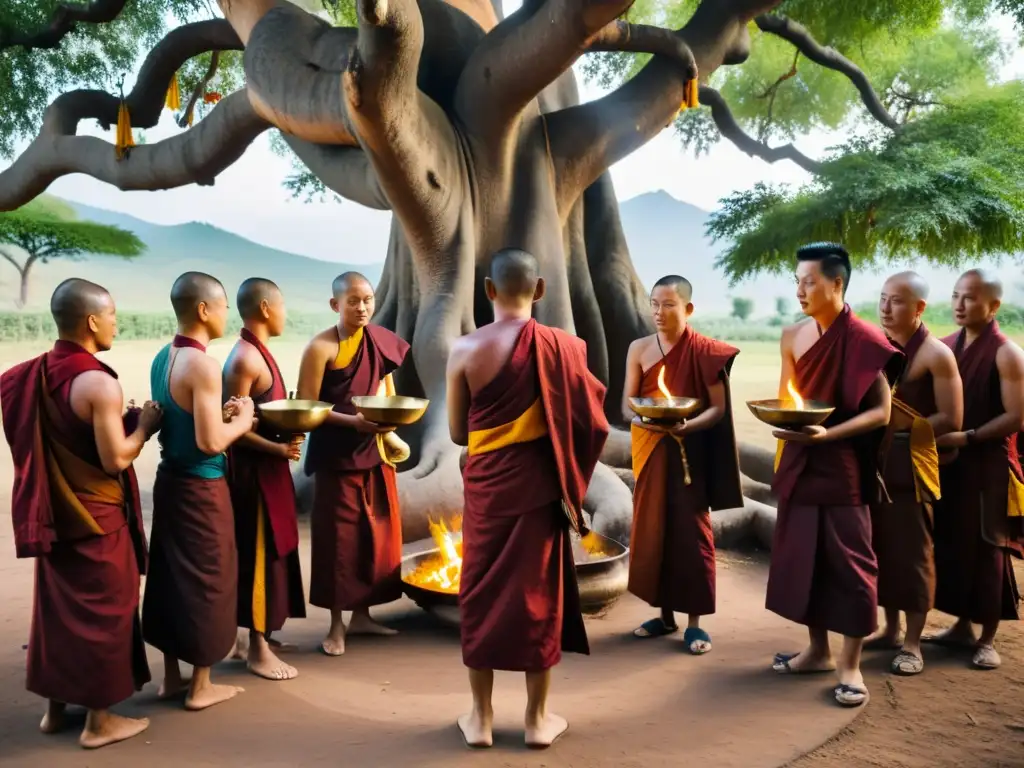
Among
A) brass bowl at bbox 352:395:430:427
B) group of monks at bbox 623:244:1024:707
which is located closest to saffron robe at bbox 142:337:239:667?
brass bowl at bbox 352:395:430:427

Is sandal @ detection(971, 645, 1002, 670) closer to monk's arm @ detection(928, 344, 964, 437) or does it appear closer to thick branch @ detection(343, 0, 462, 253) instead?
monk's arm @ detection(928, 344, 964, 437)

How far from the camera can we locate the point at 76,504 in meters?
2.57

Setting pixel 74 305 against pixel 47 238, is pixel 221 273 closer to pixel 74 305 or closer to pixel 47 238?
pixel 47 238

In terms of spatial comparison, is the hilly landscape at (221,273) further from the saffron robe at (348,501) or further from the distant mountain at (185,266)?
the saffron robe at (348,501)

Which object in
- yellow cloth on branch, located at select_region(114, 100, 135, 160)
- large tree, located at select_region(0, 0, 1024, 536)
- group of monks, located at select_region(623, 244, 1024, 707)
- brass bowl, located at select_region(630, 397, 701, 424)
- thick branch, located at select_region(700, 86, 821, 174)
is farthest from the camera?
thick branch, located at select_region(700, 86, 821, 174)

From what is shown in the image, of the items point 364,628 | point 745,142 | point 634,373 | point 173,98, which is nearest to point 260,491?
point 364,628

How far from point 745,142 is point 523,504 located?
8.66 meters

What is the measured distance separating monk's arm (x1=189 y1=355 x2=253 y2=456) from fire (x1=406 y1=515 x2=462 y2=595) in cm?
127

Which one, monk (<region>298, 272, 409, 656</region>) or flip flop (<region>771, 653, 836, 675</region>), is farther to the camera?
monk (<region>298, 272, 409, 656</region>)

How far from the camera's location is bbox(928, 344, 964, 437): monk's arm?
3.38 m

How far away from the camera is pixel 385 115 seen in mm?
4477

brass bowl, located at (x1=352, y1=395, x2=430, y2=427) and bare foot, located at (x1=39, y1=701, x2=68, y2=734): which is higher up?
brass bowl, located at (x1=352, y1=395, x2=430, y2=427)

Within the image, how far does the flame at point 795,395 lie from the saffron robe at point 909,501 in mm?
478

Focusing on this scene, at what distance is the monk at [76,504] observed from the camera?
2557 mm
